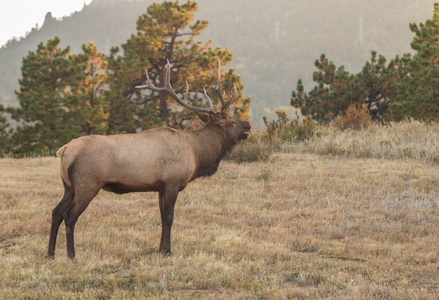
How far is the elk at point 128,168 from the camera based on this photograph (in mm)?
5344

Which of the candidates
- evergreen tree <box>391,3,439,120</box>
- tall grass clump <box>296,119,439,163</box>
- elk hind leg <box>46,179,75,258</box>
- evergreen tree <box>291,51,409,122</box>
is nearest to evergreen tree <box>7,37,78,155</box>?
evergreen tree <box>291,51,409,122</box>

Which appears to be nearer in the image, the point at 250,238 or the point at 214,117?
the point at 250,238

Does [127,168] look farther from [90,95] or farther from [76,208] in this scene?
[90,95]

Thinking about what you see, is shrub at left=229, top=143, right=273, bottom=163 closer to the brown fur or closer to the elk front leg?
the brown fur

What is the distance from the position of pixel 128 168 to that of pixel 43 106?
2553 centimetres

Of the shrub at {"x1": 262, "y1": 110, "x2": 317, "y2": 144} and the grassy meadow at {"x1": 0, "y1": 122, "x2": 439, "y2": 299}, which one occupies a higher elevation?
the shrub at {"x1": 262, "y1": 110, "x2": 317, "y2": 144}

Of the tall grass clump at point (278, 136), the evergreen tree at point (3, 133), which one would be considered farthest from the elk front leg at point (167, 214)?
the evergreen tree at point (3, 133)

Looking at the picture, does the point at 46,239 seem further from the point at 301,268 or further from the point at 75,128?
the point at 75,128

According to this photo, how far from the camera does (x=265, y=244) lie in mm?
6184

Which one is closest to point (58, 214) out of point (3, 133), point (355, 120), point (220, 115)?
point (220, 115)

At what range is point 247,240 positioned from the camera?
20.8 ft

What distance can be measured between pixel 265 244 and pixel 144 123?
82.0ft

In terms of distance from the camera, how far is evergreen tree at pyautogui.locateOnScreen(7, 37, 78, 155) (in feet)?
Answer: 94.1

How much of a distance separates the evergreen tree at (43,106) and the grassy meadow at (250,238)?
58.3 feet
